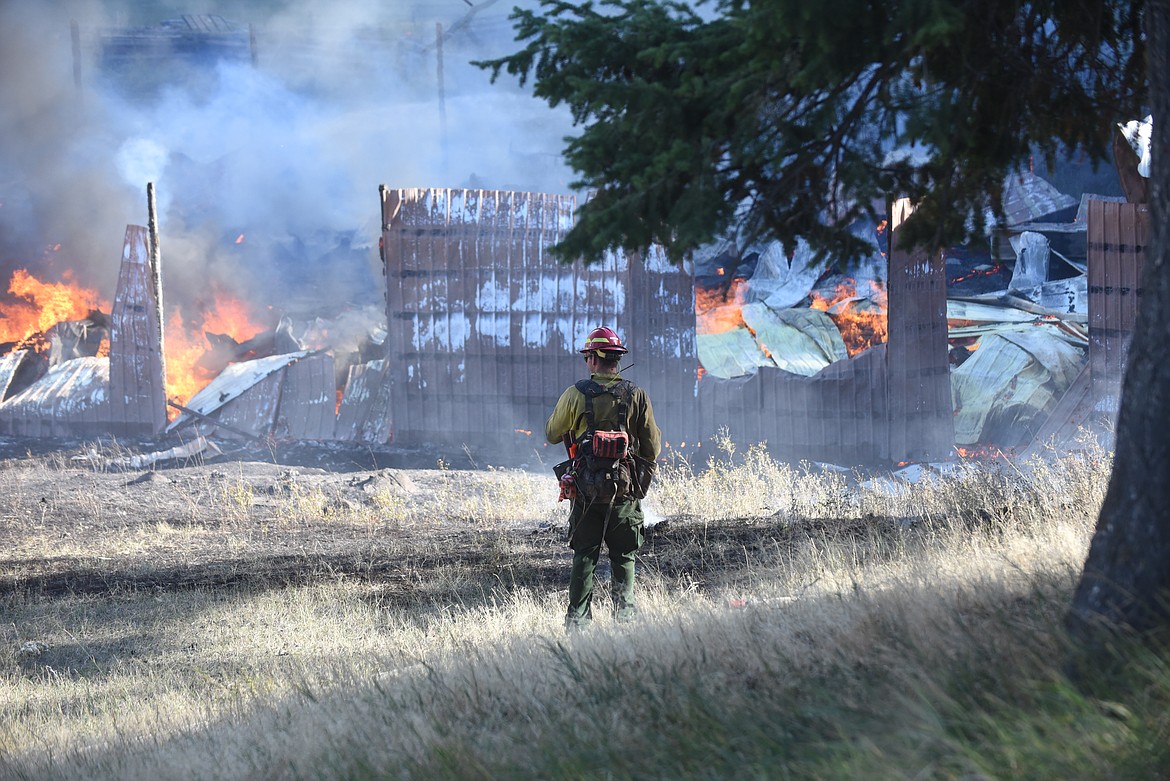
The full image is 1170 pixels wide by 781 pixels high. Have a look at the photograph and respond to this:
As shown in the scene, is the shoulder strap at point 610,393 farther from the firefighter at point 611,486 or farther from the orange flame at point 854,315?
the orange flame at point 854,315

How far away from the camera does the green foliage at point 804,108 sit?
430 centimetres

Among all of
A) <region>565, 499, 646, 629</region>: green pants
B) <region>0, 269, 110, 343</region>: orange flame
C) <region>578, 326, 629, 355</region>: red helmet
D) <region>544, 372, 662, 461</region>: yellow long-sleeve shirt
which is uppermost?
<region>0, 269, 110, 343</region>: orange flame

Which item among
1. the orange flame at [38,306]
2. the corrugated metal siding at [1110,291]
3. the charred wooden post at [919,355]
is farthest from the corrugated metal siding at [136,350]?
the corrugated metal siding at [1110,291]

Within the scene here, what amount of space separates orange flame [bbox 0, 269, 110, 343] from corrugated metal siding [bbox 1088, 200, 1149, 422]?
19.2m

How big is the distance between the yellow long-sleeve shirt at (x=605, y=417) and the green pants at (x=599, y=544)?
38 cm

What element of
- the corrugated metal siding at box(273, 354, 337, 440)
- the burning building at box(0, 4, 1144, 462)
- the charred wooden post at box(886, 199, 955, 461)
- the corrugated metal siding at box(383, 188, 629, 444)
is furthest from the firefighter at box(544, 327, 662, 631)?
the corrugated metal siding at box(273, 354, 337, 440)

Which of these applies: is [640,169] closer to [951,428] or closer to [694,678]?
[694,678]

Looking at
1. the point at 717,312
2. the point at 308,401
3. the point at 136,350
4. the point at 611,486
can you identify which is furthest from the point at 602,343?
the point at 717,312

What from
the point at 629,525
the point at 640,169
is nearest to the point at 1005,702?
the point at 640,169

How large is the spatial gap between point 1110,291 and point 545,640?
10.5 metres

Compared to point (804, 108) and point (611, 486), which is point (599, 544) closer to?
point (611, 486)

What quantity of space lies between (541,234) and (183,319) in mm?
14444

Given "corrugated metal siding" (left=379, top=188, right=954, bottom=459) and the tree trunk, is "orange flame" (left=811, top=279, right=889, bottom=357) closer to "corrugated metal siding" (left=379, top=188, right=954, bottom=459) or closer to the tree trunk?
"corrugated metal siding" (left=379, top=188, right=954, bottom=459)

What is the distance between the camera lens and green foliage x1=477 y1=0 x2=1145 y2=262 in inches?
169
